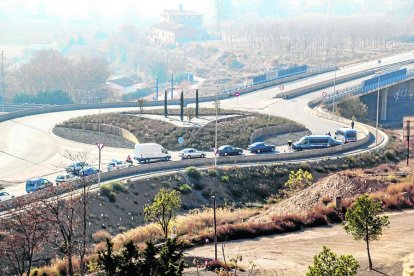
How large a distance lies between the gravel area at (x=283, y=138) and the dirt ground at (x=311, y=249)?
32992mm

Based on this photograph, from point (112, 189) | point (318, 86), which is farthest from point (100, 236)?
point (318, 86)

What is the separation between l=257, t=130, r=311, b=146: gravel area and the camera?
8144cm

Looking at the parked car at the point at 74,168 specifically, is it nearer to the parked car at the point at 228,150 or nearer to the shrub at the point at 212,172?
the shrub at the point at 212,172

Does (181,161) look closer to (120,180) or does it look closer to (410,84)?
(120,180)

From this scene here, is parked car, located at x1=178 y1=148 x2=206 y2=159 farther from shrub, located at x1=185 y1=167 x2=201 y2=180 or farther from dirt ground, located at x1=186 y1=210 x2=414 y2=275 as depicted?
dirt ground, located at x1=186 y1=210 x2=414 y2=275

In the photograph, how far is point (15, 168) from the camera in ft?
236

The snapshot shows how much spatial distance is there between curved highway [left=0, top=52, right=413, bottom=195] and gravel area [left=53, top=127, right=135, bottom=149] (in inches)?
43.2

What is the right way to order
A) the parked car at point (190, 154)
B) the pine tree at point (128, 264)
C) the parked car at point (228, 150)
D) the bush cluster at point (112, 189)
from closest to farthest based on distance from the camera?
the pine tree at point (128, 264)
the bush cluster at point (112, 189)
the parked car at point (190, 154)
the parked car at point (228, 150)

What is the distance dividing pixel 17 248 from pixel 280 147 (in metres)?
41.4

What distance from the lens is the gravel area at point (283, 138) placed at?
8144cm

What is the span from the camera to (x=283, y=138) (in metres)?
83.5

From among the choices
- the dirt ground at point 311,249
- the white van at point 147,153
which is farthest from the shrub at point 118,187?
the dirt ground at point 311,249

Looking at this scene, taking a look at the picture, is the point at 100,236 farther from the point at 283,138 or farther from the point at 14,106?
the point at 14,106

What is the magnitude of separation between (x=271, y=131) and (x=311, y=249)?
4251 centimetres
